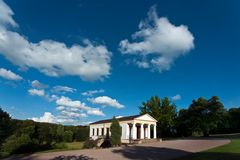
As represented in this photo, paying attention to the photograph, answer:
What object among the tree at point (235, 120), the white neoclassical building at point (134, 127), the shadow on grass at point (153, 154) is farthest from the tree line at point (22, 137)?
the tree at point (235, 120)

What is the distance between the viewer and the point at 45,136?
24125mm

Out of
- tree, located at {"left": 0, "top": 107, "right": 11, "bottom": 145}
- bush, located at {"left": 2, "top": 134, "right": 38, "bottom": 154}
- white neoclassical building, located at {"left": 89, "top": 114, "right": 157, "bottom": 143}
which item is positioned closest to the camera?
tree, located at {"left": 0, "top": 107, "right": 11, "bottom": 145}

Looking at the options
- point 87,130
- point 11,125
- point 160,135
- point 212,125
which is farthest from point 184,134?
point 11,125

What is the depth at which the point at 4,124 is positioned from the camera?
45.3ft

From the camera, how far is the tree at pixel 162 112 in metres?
41.9

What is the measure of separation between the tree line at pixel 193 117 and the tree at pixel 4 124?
32255mm

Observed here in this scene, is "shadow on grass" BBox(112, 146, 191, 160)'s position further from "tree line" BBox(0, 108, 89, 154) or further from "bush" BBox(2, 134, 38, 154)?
"bush" BBox(2, 134, 38, 154)

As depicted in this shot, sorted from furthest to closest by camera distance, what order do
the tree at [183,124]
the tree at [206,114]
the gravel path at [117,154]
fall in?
the tree at [183,124], the tree at [206,114], the gravel path at [117,154]

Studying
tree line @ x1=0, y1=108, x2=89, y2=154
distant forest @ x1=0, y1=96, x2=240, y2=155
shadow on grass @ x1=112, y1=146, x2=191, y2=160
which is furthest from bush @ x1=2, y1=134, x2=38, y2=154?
shadow on grass @ x1=112, y1=146, x2=191, y2=160

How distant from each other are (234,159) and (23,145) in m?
17.6

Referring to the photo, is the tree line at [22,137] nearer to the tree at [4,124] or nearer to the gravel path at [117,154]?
the tree at [4,124]

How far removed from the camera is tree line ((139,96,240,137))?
1522 inches

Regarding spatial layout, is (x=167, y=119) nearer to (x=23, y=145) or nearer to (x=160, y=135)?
(x=160, y=135)

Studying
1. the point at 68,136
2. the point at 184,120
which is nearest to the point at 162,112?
the point at 184,120
